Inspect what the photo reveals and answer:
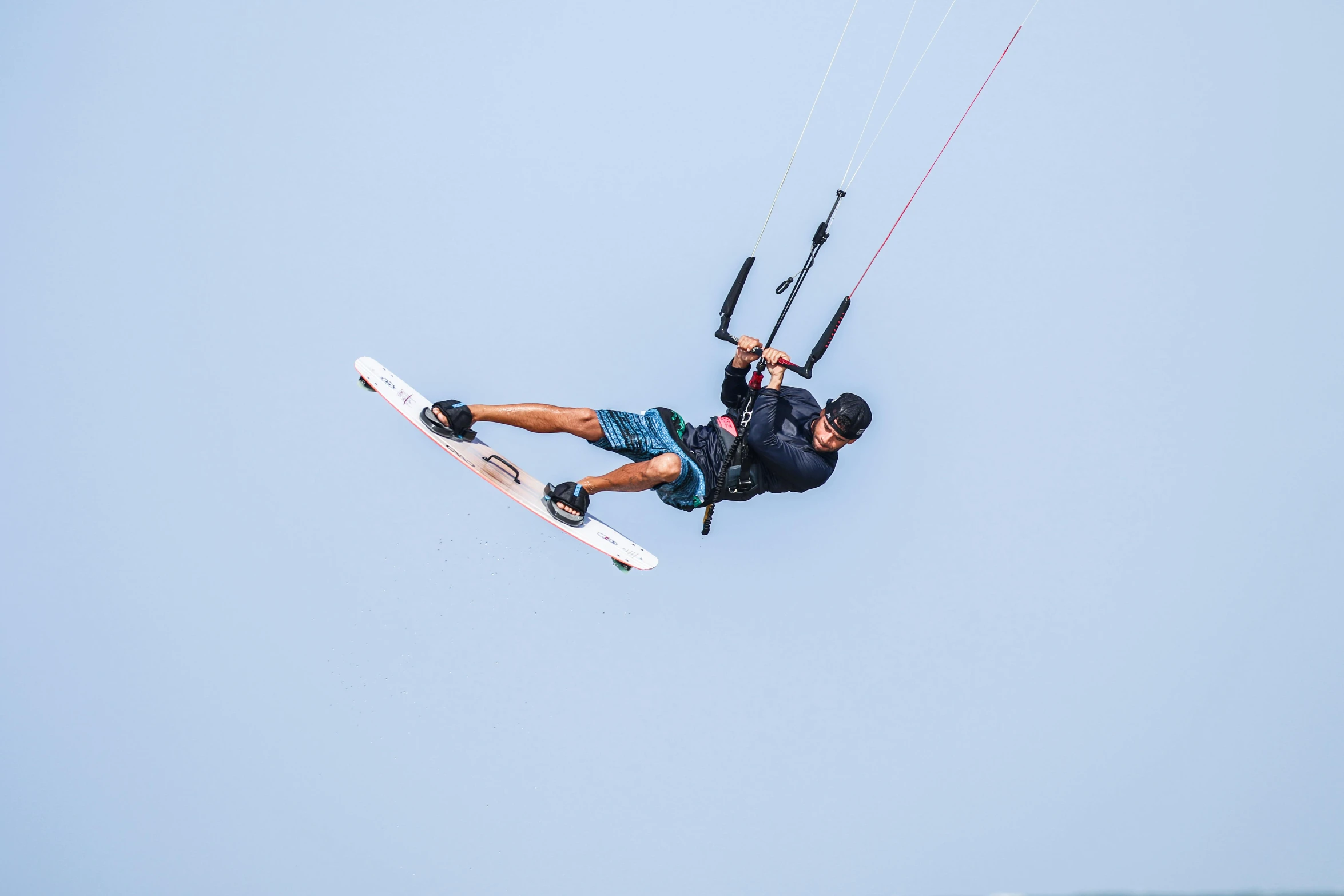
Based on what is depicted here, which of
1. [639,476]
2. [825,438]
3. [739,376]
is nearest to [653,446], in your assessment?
[639,476]

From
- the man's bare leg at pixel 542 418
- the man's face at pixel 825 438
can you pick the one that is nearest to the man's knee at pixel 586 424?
the man's bare leg at pixel 542 418

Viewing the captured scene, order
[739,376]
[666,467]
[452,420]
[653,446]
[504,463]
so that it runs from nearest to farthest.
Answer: [452,420], [666,467], [739,376], [653,446], [504,463]

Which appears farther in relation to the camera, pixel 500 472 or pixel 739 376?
pixel 500 472

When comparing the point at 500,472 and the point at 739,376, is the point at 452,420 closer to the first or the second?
the point at 500,472

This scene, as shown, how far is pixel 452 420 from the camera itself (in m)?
5.59

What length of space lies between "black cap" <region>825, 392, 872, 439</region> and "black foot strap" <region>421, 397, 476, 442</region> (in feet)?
6.21

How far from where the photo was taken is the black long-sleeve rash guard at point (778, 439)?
5852 millimetres

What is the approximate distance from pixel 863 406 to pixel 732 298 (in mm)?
885

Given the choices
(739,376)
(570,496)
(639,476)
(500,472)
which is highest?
(739,376)

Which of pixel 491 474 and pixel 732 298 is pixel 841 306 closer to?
pixel 732 298

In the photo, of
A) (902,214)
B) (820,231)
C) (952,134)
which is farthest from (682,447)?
(952,134)

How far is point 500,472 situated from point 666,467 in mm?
1220

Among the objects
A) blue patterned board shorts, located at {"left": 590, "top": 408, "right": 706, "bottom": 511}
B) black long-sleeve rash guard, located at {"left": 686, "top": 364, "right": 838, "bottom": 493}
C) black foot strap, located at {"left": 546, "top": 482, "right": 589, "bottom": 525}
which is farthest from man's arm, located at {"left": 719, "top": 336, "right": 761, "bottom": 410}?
black foot strap, located at {"left": 546, "top": 482, "right": 589, "bottom": 525}

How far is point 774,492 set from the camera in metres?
6.17
